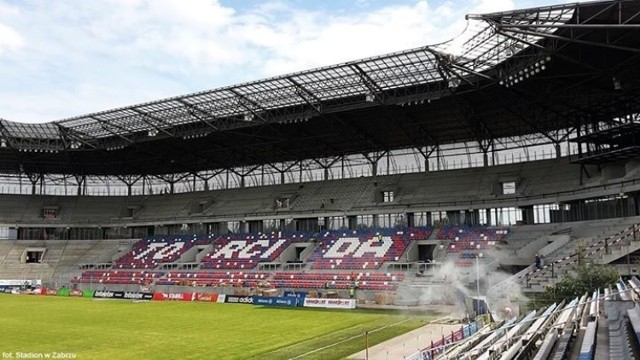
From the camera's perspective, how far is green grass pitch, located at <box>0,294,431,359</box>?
80.7ft

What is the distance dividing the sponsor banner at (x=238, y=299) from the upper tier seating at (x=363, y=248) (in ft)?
34.4

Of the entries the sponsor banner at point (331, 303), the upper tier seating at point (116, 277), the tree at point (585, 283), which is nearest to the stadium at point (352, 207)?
the sponsor banner at point (331, 303)

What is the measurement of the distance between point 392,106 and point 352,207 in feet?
53.6

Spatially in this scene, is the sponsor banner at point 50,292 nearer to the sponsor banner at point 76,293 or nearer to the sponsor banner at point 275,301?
the sponsor banner at point 76,293

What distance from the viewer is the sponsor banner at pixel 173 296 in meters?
51.2

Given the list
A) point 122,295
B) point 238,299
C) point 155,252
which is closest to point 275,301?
point 238,299

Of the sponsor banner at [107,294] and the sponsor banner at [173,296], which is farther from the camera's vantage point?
the sponsor banner at [107,294]

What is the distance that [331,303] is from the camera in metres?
42.6

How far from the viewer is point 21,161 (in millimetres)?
75750

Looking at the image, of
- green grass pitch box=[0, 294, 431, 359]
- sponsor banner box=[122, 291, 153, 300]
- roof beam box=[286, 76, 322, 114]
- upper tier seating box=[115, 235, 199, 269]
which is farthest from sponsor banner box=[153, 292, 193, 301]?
roof beam box=[286, 76, 322, 114]

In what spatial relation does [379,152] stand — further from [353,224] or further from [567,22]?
[567,22]

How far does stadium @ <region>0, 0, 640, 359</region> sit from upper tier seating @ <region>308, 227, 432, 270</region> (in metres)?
0.26

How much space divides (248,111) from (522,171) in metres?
28.5

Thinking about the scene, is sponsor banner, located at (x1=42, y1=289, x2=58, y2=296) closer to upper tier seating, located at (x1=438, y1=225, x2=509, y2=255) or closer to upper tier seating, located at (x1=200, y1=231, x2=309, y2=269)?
upper tier seating, located at (x1=200, y1=231, x2=309, y2=269)
